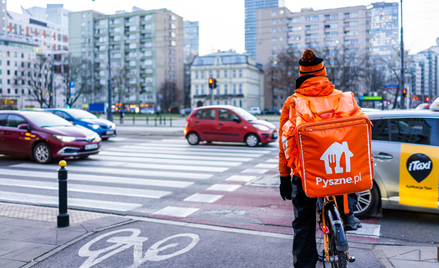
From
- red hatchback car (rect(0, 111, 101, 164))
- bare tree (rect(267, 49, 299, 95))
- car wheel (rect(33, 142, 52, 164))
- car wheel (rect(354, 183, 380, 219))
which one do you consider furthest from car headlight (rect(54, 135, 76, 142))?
bare tree (rect(267, 49, 299, 95))

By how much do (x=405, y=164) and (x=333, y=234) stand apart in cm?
295

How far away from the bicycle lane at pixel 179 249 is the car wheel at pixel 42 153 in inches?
275

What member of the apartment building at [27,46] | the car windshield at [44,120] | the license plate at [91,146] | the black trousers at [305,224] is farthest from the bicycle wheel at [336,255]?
the apartment building at [27,46]

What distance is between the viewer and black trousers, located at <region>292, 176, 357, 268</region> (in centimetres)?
323

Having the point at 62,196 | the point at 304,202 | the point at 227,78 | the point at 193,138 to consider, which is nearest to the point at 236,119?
the point at 193,138

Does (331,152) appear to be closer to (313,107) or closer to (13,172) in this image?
(313,107)

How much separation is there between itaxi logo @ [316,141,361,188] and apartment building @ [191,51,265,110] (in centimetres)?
9459

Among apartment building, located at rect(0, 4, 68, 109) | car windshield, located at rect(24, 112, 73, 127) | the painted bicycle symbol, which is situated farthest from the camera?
apartment building, located at rect(0, 4, 68, 109)

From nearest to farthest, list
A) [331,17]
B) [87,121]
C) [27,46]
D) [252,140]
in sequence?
1. [252,140]
2. [87,121]
3. [331,17]
4. [27,46]

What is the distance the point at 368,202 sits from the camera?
18.9 ft

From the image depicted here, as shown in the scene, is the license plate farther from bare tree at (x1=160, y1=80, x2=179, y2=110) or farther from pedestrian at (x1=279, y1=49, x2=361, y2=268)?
bare tree at (x1=160, y1=80, x2=179, y2=110)

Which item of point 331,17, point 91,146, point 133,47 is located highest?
point 331,17

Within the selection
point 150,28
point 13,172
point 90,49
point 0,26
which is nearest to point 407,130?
point 13,172

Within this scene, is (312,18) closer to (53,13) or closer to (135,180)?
(135,180)
